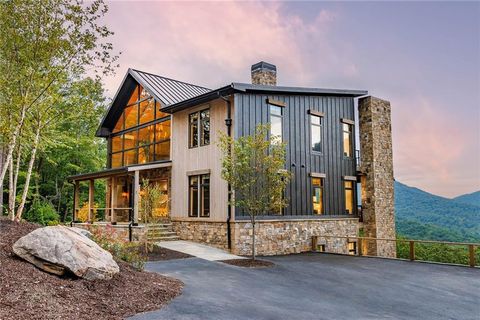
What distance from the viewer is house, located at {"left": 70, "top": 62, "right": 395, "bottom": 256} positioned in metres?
14.0

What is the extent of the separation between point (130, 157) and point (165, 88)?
13.1 feet

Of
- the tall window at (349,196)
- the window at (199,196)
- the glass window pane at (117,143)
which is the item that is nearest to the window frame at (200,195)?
the window at (199,196)

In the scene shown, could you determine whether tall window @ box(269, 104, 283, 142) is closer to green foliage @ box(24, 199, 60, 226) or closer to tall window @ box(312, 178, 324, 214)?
tall window @ box(312, 178, 324, 214)

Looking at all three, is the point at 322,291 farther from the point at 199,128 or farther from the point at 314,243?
the point at 199,128

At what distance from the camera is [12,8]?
8414 millimetres

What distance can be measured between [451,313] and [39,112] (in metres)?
9.96

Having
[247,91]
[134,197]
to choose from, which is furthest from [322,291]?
[134,197]

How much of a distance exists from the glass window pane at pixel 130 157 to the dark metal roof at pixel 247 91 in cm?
389

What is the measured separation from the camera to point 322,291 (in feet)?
26.1

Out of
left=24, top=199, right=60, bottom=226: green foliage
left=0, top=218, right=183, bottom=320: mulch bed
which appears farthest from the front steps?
left=24, top=199, right=60, bottom=226: green foliage

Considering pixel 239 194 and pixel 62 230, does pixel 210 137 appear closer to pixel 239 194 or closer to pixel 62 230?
pixel 239 194

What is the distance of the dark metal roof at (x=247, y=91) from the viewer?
13.5 m

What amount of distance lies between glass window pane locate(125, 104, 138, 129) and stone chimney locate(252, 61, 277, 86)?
21.3ft

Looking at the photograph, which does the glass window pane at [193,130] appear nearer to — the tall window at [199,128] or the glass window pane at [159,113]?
the tall window at [199,128]
